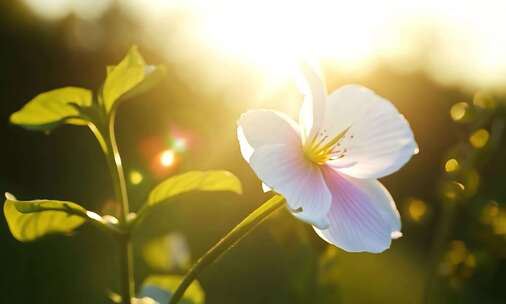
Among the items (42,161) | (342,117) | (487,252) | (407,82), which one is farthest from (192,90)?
(342,117)

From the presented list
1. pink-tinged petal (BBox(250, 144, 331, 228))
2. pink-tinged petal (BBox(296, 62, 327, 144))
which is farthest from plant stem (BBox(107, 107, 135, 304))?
pink-tinged petal (BBox(296, 62, 327, 144))

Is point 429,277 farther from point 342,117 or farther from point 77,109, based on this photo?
point 77,109

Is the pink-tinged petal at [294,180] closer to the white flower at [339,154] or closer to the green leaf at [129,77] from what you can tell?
the white flower at [339,154]

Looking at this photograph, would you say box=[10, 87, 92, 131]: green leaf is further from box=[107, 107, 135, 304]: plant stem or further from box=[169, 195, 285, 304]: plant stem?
box=[169, 195, 285, 304]: plant stem

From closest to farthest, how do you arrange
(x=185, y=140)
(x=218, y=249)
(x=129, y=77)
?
(x=218, y=249)
(x=129, y=77)
(x=185, y=140)

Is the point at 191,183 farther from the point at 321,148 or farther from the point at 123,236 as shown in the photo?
the point at 321,148

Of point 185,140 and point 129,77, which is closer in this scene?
point 129,77

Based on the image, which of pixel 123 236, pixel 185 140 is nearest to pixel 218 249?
pixel 123 236
